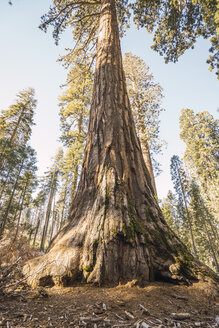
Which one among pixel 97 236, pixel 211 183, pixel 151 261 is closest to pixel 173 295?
pixel 151 261

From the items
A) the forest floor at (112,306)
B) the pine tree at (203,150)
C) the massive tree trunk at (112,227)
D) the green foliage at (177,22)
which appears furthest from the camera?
the pine tree at (203,150)

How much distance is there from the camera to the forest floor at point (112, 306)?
1.10 meters

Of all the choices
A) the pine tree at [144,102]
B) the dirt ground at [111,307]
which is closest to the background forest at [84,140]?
the pine tree at [144,102]

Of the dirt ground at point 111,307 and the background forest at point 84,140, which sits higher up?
the background forest at point 84,140

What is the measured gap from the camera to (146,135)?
10.4 metres

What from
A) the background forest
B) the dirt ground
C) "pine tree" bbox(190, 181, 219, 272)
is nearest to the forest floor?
the dirt ground

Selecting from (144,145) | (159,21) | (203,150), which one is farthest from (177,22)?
(203,150)

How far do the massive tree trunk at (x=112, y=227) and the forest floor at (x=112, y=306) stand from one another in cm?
14

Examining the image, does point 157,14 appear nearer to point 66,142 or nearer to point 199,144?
point 66,142

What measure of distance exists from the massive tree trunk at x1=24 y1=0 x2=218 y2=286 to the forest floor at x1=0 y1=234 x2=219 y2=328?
141 millimetres

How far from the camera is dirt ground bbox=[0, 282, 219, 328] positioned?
3.60 ft

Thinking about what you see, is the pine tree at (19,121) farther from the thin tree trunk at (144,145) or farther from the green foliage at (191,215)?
the green foliage at (191,215)

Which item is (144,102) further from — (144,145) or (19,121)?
(19,121)

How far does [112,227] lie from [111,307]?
727 mm
